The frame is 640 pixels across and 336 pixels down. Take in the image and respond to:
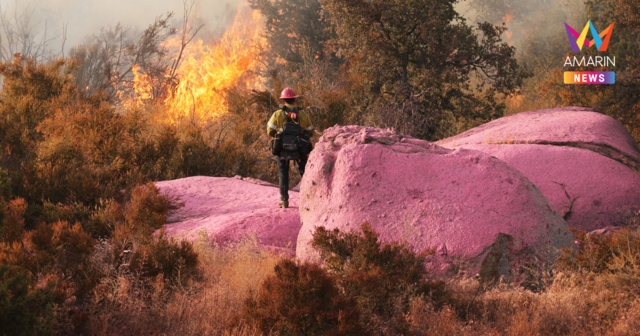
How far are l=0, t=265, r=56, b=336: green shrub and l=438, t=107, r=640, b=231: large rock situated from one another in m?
5.54

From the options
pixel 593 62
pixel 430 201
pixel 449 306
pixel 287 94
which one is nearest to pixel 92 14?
pixel 593 62

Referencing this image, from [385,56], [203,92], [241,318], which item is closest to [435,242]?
[241,318]

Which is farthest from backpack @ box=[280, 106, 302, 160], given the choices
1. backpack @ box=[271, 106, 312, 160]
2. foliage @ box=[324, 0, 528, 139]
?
foliage @ box=[324, 0, 528, 139]

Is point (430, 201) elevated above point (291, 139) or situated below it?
below

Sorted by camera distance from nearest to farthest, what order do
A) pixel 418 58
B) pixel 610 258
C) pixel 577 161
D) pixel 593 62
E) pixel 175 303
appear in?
pixel 175 303 < pixel 610 258 < pixel 577 161 < pixel 418 58 < pixel 593 62

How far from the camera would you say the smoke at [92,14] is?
219ft

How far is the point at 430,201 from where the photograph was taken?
431 cm

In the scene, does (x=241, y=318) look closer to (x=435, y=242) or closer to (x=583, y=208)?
(x=435, y=242)

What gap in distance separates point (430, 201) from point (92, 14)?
A: 8608cm

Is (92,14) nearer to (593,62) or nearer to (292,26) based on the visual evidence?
(292,26)

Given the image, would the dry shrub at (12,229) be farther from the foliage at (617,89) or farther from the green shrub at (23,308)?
the foliage at (617,89)

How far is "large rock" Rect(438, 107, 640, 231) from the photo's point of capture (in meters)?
5.80

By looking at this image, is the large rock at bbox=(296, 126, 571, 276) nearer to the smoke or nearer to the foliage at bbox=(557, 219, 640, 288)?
the foliage at bbox=(557, 219, 640, 288)

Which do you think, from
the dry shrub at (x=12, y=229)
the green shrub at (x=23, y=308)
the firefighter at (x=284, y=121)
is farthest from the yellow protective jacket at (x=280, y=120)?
the green shrub at (x=23, y=308)
